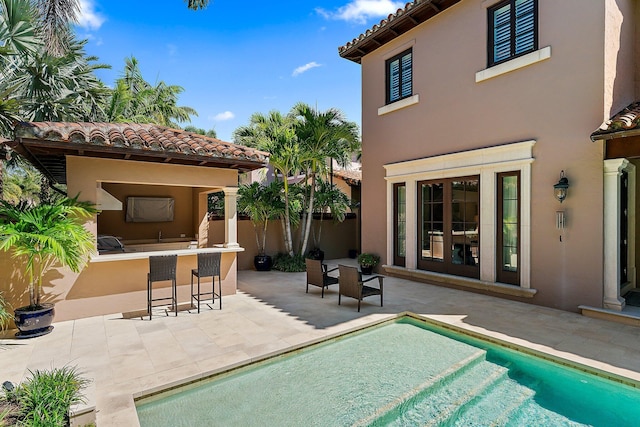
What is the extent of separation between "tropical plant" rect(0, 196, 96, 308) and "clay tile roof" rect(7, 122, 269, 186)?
1320mm

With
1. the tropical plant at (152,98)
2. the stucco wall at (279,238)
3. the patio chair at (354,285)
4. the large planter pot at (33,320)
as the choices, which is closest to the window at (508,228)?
the patio chair at (354,285)

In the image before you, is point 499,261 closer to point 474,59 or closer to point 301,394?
point 474,59

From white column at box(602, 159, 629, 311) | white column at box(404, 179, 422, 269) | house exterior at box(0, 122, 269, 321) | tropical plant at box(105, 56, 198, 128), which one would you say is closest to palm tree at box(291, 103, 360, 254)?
white column at box(404, 179, 422, 269)

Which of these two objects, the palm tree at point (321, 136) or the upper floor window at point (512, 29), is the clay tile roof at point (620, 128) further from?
the palm tree at point (321, 136)

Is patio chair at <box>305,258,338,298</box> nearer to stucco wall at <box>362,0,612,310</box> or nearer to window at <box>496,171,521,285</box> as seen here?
window at <box>496,171,521,285</box>

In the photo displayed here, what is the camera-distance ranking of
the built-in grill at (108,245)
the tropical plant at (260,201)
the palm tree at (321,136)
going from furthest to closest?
the tropical plant at (260,201) < the palm tree at (321,136) < the built-in grill at (108,245)

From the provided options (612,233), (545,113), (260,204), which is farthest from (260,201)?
(612,233)

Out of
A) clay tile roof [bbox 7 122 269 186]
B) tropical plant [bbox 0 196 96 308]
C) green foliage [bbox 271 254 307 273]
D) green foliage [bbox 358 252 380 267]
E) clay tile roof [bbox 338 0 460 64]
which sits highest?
clay tile roof [bbox 338 0 460 64]

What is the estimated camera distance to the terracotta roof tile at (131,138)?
7070 millimetres

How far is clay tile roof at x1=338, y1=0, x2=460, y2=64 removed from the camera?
10.9m

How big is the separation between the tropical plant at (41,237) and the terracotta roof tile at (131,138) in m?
1.49

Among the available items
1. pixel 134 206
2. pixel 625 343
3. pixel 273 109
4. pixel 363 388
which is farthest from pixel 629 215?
pixel 134 206

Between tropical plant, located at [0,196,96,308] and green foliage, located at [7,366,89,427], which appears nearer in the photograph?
green foliage, located at [7,366,89,427]

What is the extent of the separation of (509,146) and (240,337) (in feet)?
28.6
